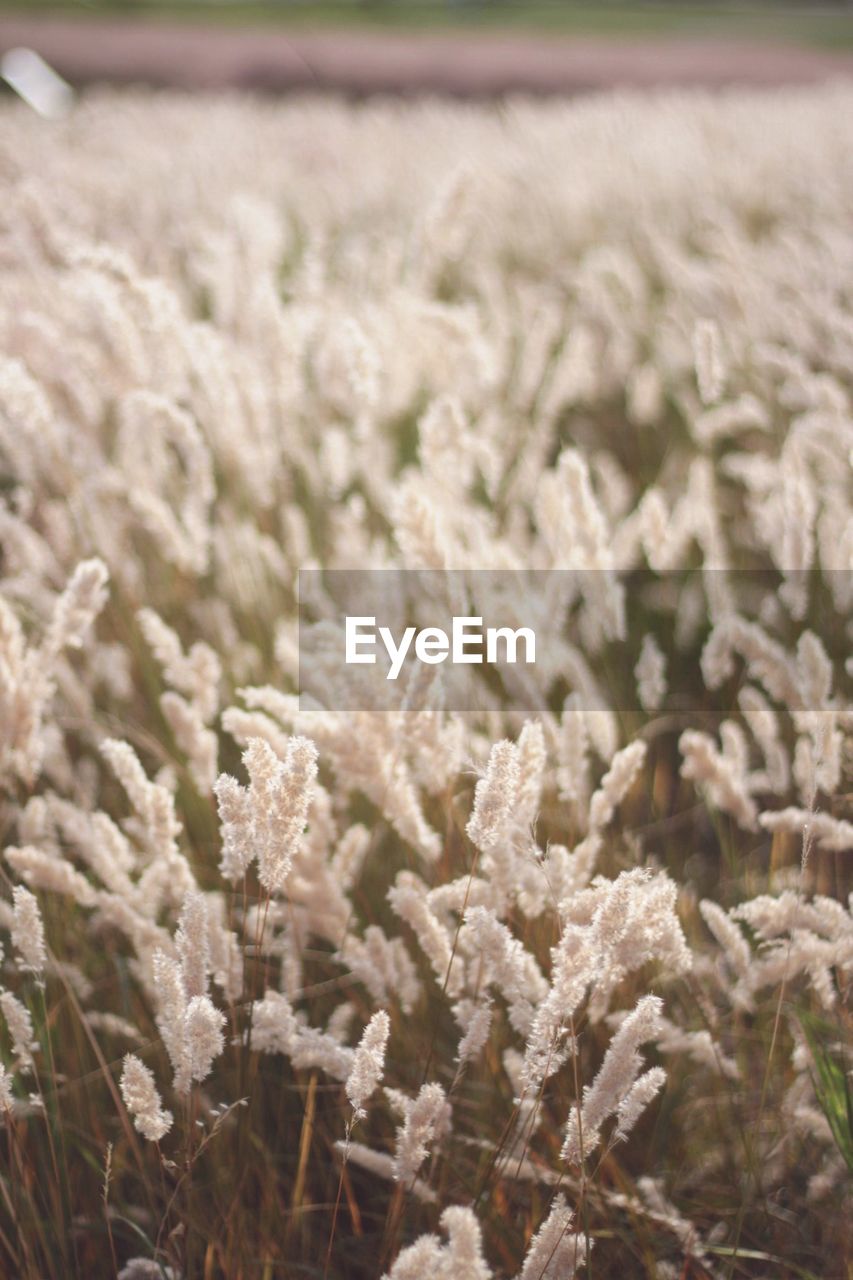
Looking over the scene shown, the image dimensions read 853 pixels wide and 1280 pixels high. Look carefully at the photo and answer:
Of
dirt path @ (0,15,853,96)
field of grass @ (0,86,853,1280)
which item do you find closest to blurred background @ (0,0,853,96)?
dirt path @ (0,15,853,96)

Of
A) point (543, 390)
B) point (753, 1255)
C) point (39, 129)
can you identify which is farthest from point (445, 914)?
point (39, 129)

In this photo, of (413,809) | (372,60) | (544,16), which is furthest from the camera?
(544,16)

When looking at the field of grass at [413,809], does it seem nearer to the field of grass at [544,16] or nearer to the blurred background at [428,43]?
the blurred background at [428,43]

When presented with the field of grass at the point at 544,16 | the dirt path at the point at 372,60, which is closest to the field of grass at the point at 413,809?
the dirt path at the point at 372,60

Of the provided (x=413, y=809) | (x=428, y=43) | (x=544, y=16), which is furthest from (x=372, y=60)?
(x=413, y=809)

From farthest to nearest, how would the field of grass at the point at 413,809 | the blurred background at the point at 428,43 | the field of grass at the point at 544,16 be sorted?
the field of grass at the point at 544,16 → the blurred background at the point at 428,43 → the field of grass at the point at 413,809

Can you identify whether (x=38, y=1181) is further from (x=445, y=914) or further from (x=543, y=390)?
(x=543, y=390)

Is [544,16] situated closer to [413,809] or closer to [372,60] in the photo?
[372,60]
